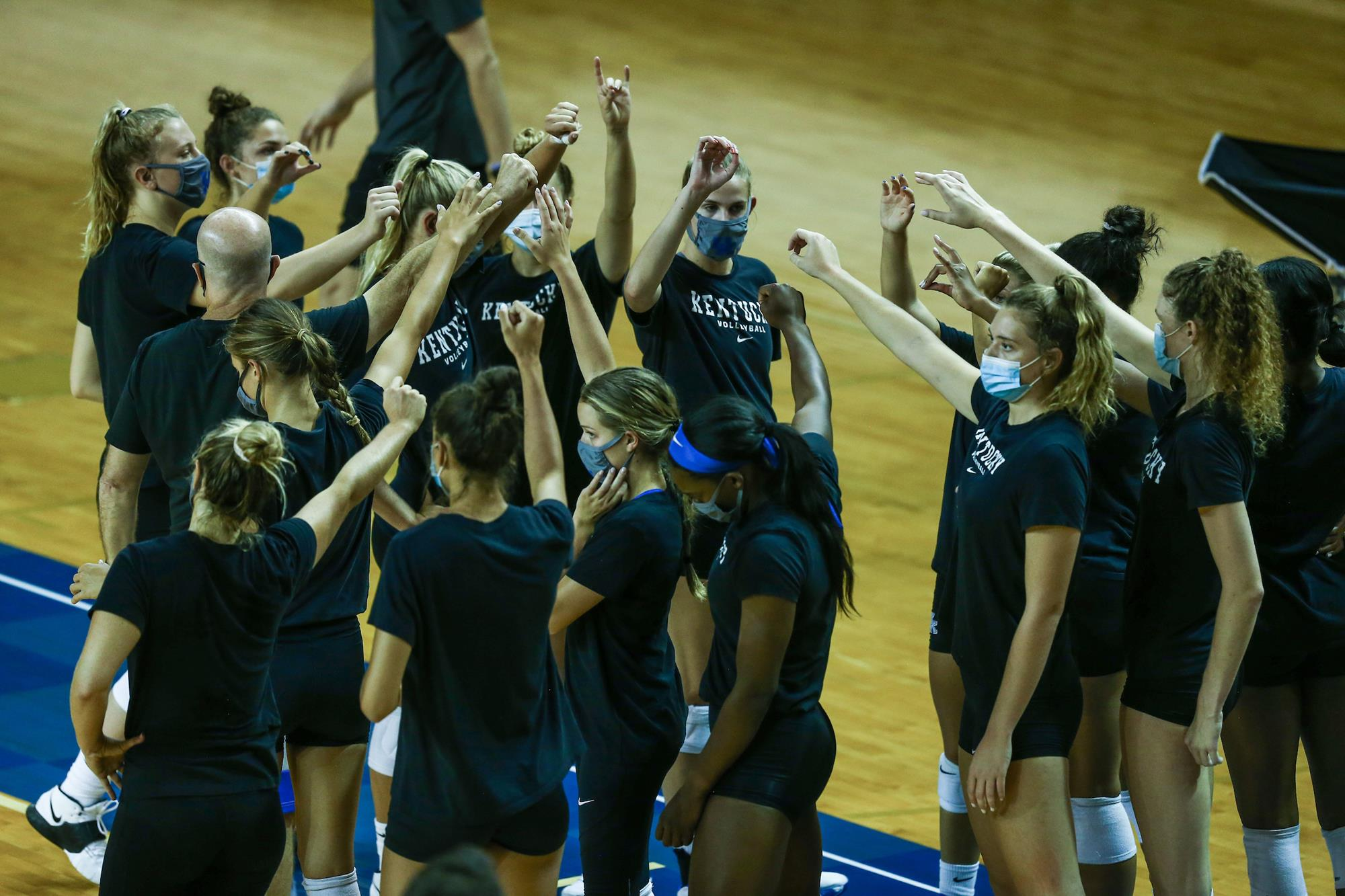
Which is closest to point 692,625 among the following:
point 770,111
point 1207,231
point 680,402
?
point 680,402

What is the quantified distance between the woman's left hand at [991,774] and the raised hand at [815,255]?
1.45m

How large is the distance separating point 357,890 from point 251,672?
1067 mm

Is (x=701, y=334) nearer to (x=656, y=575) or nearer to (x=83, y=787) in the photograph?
(x=656, y=575)

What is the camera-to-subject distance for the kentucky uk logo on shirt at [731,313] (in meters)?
5.32

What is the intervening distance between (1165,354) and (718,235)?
5.10 ft

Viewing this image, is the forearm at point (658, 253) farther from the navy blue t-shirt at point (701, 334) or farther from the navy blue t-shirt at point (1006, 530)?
the navy blue t-shirt at point (1006, 530)

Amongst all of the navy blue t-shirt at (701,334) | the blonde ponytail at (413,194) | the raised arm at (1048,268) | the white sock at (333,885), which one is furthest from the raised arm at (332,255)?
the white sock at (333,885)

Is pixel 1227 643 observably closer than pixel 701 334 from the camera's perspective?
Yes

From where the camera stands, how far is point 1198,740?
409cm

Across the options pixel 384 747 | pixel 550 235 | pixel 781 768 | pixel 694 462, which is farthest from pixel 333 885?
pixel 550 235

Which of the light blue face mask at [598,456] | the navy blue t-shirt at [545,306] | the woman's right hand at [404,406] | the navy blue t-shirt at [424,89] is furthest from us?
the navy blue t-shirt at [424,89]

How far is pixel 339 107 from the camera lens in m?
9.05

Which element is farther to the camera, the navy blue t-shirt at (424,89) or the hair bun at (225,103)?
the navy blue t-shirt at (424,89)

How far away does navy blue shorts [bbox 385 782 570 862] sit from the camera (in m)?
3.66
